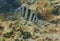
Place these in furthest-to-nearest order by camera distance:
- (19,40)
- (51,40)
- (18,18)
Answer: (18,18), (51,40), (19,40)

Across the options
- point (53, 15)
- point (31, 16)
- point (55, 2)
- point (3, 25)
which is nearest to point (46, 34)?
point (31, 16)

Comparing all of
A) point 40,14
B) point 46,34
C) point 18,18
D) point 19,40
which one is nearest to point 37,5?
point 40,14

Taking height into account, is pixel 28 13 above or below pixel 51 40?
above

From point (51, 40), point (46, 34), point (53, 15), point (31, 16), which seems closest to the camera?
point (51, 40)

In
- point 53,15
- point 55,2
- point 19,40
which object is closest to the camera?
point 19,40

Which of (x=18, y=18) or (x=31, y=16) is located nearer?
(x=31, y=16)

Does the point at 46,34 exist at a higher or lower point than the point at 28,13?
lower

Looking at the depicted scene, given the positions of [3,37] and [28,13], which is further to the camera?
[28,13]

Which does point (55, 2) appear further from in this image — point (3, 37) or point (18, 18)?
point (3, 37)

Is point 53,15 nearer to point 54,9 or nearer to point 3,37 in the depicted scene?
point 54,9
